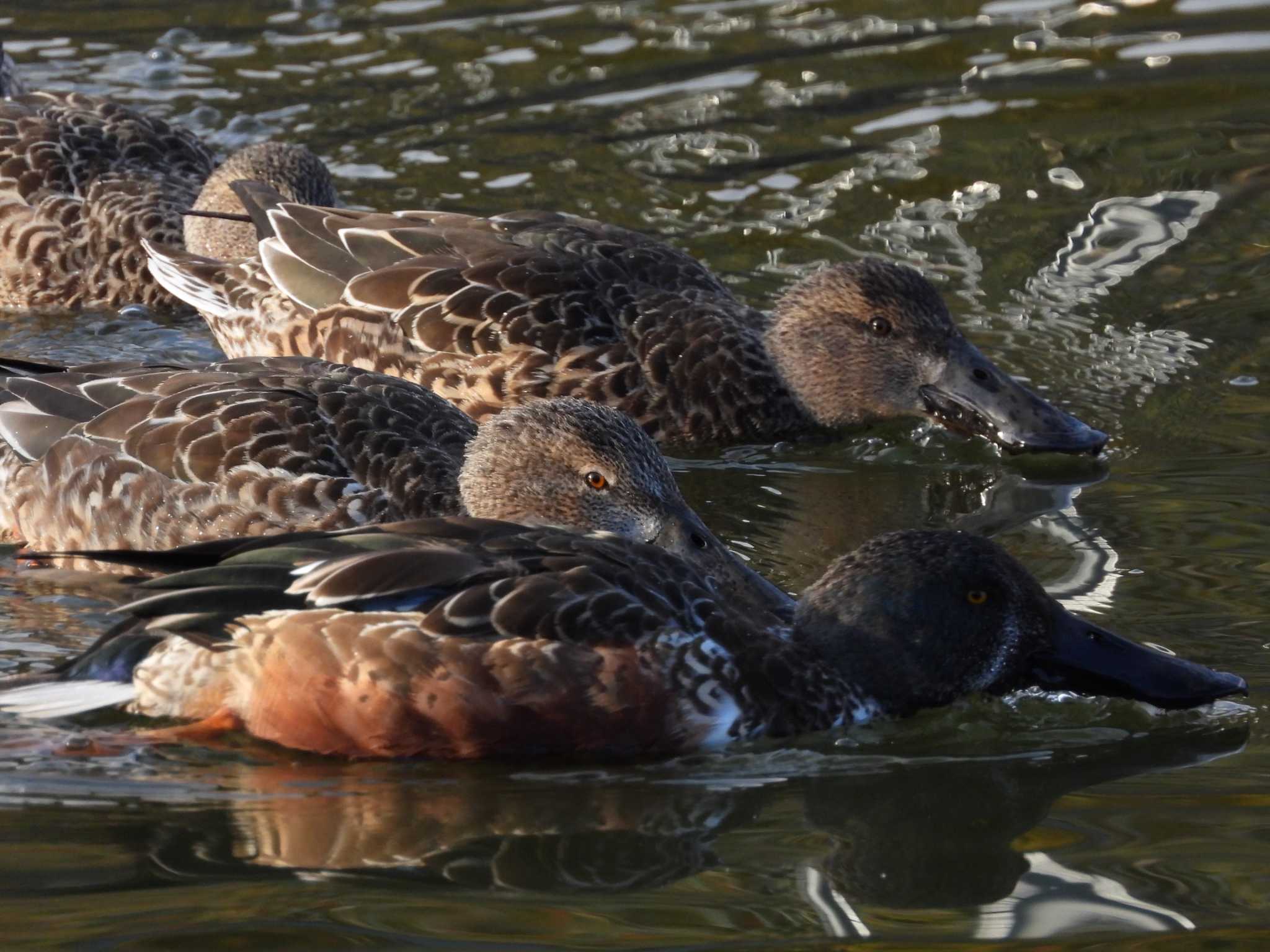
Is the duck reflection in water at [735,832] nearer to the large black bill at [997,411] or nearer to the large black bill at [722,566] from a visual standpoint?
the large black bill at [722,566]

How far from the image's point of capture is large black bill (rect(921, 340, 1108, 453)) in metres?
8.70

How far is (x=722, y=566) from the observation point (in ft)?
22.4

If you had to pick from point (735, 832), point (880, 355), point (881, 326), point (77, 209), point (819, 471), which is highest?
point (77, 209)

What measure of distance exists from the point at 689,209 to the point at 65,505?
5102mm

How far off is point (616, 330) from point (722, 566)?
2499 mm

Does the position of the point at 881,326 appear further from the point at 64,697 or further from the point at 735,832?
the point at 64,697

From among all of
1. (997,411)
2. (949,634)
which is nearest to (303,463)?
(949,634)

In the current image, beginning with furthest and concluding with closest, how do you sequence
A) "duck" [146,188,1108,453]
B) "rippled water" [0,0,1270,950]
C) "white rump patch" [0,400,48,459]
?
"duck" [146,188,1108,453] < "white rump patch" [0,400,48,459] < "rippled water" [0,0,1270,950]

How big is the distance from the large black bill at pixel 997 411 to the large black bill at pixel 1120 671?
2.42m

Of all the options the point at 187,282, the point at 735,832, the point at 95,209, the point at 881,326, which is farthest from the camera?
the point at 95,209

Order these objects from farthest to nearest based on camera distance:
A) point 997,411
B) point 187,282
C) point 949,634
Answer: point 187,282 → point 997,411 → point 949,634

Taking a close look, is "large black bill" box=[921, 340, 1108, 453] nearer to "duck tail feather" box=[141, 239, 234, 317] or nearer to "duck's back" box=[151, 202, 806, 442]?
"duck's back" box=[151, 202, 806, 442]

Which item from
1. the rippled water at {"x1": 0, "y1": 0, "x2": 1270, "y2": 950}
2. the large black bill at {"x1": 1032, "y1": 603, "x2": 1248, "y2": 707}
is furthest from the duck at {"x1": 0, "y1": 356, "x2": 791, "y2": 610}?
the large black bill at {"x1": 1032, "y1": 603, "x2": 1248, "y2": 707}

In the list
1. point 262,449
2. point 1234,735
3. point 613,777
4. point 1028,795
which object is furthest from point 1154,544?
point 262,449
